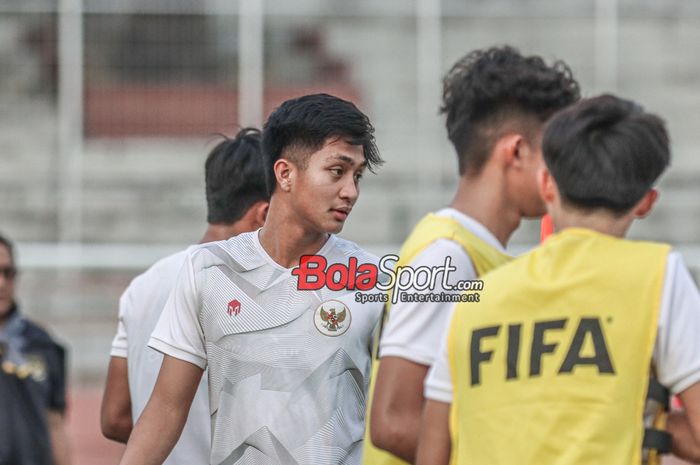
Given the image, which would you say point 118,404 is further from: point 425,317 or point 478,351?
point 478,351

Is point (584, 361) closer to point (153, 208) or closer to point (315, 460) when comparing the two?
point (315, 460)

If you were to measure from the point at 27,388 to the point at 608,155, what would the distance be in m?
3.99

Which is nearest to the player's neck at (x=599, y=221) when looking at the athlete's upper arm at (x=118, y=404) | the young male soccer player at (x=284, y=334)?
the young male soccer player at (x=284, y=334)

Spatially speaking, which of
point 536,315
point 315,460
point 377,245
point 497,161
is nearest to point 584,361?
point 536,315

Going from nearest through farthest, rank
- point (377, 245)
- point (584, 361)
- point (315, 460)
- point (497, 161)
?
point (584, 361) < point (497, 161) < point (315, 460) < point (377, 245)

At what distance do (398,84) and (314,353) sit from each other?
547 inches

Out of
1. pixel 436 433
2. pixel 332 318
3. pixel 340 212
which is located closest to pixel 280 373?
pixel 332 318

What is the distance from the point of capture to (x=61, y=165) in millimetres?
16828

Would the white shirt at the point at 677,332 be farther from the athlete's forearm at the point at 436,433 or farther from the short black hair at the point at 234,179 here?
the short black hair at the point at 234,179

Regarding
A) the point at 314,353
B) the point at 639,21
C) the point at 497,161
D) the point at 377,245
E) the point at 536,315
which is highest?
the point at 639,21

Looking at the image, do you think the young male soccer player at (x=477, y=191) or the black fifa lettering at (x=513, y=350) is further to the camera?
the young male soccer player at (x=477, y=191)

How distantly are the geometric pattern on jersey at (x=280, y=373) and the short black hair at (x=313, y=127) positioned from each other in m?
0.33

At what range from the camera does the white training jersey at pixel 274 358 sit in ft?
11.3

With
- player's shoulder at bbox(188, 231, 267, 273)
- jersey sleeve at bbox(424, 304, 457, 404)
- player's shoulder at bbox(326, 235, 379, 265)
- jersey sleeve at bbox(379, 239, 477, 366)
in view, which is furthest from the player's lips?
jersey sleeve at bbox(424, 304, 457, 404)
